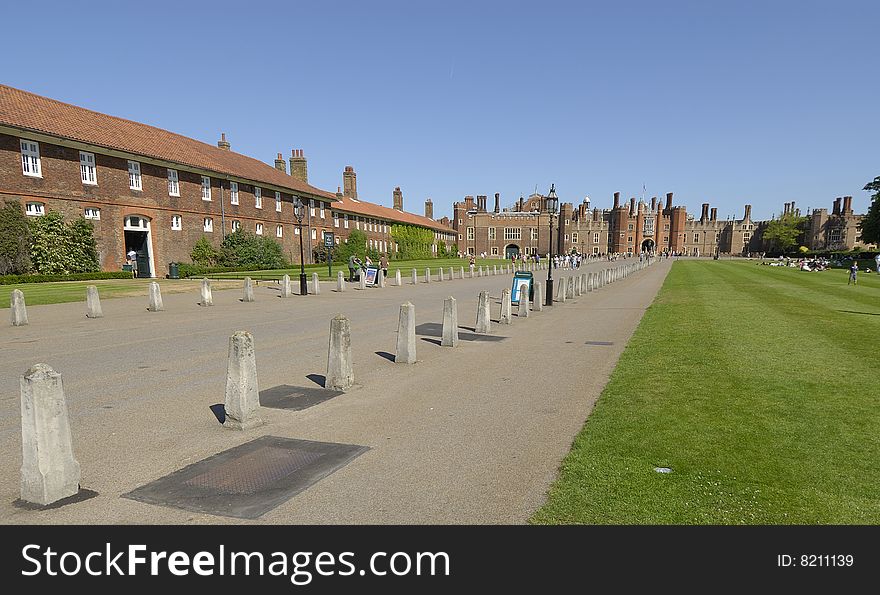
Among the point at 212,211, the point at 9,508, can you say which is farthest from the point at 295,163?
the point at 9,508

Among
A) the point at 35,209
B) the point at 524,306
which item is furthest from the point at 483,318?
the point at 35,209

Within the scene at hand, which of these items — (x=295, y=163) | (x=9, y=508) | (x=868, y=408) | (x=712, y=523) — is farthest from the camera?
(x=295, y=163)

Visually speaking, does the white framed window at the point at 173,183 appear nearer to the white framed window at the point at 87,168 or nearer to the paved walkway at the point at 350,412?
the white framed window at the point at 87,168

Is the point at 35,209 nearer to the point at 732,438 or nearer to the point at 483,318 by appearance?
the point at 483,318

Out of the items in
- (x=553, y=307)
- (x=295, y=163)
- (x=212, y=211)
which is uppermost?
(x=295, y=163)

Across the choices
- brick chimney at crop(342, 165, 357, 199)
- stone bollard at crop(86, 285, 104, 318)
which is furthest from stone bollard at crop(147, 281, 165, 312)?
brick chimney at crop(342, 165, 357, 199)

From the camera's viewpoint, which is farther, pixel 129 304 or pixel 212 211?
pixel 212 211

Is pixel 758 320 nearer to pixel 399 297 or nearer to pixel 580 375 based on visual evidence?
pixel 580 375

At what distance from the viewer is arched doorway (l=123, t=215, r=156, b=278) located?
32531 mm

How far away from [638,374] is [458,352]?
358 centimetres

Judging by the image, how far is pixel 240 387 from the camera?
18.3 ft

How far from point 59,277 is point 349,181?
4993 centimetres

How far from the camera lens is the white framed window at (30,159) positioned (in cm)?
2600
